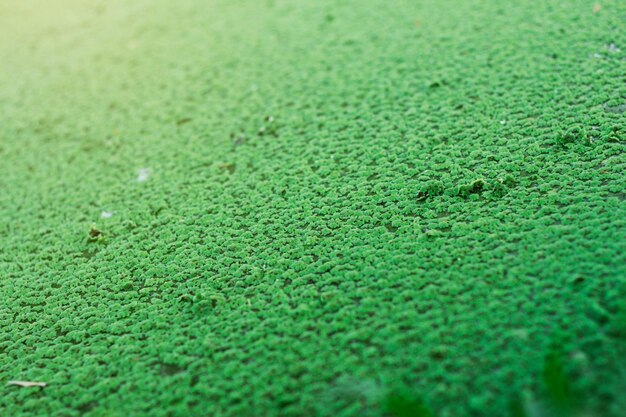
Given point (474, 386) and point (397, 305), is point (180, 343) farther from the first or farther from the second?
point (474, 386)

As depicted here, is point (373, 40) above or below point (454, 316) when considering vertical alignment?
above

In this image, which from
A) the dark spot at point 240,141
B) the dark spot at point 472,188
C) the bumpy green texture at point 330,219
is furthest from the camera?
the dark spot at point 240,141

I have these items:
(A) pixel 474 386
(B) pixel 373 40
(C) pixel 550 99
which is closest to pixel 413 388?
(A) pixel 474 386

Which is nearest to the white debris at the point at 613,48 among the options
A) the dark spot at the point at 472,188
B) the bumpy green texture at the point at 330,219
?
the bumpy green texture at the point at 330,219

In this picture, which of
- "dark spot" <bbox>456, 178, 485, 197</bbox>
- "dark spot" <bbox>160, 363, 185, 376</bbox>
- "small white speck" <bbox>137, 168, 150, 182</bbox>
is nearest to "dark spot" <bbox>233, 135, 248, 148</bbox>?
"small white speck" <bbox>137, 168, 150, 182</bbox>

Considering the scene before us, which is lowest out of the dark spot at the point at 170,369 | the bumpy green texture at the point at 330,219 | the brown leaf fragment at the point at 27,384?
the dark spot at the point at 170,369

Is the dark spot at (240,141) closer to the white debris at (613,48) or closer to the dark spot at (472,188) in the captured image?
the dark spot at (472,188)

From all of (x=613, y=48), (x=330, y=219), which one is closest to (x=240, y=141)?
(x=330, y=219)
